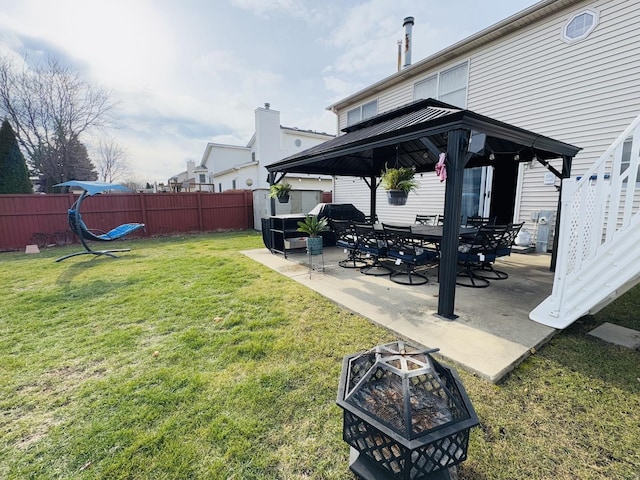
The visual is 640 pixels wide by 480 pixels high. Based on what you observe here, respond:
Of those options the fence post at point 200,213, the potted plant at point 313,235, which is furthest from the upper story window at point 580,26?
the fence post at point 200,213

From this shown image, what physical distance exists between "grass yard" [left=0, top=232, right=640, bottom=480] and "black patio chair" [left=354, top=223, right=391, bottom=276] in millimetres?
1621

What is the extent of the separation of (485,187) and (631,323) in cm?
503

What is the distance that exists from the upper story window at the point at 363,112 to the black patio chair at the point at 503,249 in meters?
6.87

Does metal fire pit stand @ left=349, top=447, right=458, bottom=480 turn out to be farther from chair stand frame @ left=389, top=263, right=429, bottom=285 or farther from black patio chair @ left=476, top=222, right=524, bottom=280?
black patio chair @ left=476, top=222, right=524, bottom=280

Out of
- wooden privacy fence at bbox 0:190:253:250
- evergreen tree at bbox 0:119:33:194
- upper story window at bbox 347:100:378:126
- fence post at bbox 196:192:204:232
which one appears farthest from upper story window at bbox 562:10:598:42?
evergreen tree at bbox 0:119:33:194

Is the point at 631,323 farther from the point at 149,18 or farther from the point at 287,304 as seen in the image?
the point at 149,18

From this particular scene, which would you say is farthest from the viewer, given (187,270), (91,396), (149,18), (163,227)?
(163,227)

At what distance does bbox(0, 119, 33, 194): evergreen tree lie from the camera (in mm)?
9391

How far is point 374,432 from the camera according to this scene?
3.91 feet

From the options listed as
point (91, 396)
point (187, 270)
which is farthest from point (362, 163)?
point (91, 396)

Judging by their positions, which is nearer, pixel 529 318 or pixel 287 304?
pixel 529 318

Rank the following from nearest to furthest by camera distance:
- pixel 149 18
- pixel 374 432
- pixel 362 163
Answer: pixel 374 432, pixel 149 18, pixel 362 163

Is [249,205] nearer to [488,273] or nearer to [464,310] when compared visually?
[488,273]

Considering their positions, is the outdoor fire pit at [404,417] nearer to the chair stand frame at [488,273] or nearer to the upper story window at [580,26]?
the chair stand frame at [488,273]
